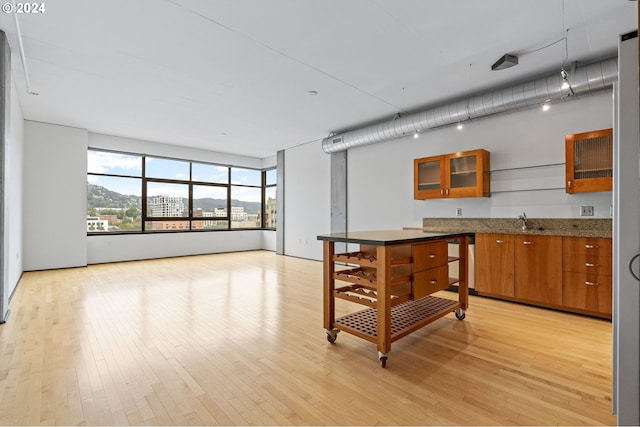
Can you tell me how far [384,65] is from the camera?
12.2ft

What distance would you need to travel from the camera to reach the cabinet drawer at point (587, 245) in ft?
10.6

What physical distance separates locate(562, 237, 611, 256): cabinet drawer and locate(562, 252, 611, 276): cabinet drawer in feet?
0.14

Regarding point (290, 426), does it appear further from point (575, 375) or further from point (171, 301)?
point (171, 301)

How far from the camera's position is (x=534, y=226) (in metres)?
4.14

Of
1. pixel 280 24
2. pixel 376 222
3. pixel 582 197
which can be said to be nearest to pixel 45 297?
pixel 280 24

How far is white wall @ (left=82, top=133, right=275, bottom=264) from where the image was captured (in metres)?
6.99

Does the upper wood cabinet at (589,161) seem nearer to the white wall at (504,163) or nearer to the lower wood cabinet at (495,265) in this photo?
the white wall at (504,163)

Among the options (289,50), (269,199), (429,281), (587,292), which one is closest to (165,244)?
(269,199)

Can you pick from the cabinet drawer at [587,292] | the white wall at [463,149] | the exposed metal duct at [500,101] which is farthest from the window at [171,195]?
the cabinet drawer at [587,292]

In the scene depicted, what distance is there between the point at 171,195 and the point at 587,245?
8.54 metres

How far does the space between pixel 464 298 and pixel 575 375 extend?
1258 millimetres

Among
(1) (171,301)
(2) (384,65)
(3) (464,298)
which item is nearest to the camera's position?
(3) (464,298)

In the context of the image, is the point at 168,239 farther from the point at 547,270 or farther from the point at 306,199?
the point at 547,270

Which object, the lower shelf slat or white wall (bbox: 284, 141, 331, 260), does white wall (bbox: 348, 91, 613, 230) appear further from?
the lower shelf slat
